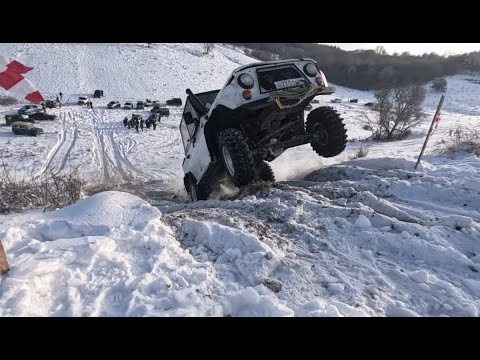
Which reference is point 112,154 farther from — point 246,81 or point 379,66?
point 379,66

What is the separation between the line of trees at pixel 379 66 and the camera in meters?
60.8

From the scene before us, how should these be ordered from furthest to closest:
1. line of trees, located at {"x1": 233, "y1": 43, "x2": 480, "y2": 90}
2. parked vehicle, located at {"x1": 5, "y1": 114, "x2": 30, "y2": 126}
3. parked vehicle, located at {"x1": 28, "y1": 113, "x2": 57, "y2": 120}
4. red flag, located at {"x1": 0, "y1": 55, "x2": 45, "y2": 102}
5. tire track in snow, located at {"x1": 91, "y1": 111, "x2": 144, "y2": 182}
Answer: line of trees, located at {"x1": 233, "y1": 43, "x2": 480, "y2": 90}, parked vehicle, located at {"x1": 28, "y1": 113, "x2": 57, "y2": 120}, parked vehicle, located at {"x1": 5, "y1": 114, "x2": 30, "y2": 126}, tire track in snow, located at {"x1": 91, "y1": 111, "x2": 144, "y2": 182}, red flag, located at {"x1": 0, "y1": 55, "x2": 45, "y2": 102}

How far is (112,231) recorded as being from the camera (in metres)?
3.87

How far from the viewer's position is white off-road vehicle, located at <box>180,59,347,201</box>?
18.5ft

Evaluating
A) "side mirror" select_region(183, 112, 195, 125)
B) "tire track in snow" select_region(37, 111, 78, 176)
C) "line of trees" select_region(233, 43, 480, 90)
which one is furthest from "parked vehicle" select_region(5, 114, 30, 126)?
"line of trees" select_region(233, 43, 480, 90)

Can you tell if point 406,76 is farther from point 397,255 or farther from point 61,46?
point 397,255

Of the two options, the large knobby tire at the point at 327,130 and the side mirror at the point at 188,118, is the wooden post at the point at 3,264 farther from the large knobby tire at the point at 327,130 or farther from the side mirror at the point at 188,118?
the large knobby tire at the point at 327,130

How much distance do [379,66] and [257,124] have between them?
67.8 metres

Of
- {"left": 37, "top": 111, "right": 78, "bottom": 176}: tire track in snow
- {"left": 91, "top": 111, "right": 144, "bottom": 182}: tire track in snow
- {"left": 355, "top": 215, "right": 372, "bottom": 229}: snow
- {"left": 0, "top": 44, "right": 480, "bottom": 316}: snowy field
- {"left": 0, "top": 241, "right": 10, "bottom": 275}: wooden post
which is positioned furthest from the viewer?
{"left": 37, "top": 111, "right": 78, "bottom": 176}: tire track in snow

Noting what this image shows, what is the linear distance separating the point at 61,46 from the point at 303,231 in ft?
228

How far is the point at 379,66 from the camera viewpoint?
65.6 meters

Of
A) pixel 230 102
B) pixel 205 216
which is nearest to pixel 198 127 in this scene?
pixel 230 102

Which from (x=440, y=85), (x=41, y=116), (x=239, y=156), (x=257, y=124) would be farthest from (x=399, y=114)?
(x=440, y=85)

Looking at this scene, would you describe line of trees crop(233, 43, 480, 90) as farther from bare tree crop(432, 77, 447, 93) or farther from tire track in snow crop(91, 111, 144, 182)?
tire track in snow crop(91, 111, 144, 182)
